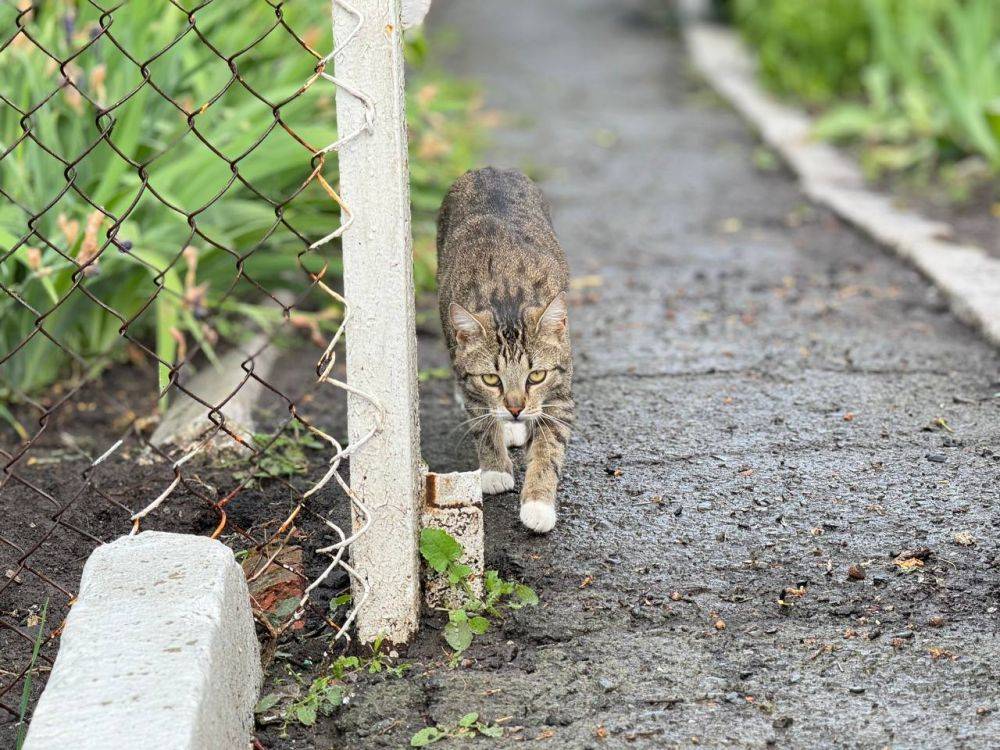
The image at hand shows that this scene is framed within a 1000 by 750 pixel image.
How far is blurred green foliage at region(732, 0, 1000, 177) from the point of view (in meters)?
6.24

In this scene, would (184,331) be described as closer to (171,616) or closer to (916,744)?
(171,616)

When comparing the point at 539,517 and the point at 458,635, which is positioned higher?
the point at 539,517

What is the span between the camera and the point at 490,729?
2.46 meters

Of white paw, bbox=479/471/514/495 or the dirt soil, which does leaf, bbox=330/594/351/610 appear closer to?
the dirt soil

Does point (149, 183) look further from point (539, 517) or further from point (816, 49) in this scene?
point (816, 49)

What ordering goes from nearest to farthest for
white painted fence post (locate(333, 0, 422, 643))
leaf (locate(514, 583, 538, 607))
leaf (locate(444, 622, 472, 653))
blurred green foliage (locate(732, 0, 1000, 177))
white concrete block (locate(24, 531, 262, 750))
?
white concrete block (locate(24, 531, 262, 750)) < white painted fence post (locate(333, 0, 422, 643)) < leaf (locate(444, 622, 472, 653)) < leaf (locate(514, 583, 538, 607)) < blurred green foliage (locate(732, 0, 1000, 177))

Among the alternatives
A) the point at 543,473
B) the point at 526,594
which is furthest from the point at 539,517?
the point at 526,594

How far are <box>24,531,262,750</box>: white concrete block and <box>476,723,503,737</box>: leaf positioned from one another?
18.6 inches

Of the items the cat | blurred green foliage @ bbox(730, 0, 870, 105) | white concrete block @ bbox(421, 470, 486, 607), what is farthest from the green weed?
blurred green foliage @ bbox(730, 0, 870, 105)

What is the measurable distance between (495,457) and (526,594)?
2.25 ft

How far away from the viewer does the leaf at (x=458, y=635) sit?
273cm

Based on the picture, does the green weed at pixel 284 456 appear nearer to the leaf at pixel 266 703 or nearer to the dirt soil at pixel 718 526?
the dirt soil at pixel 718 526

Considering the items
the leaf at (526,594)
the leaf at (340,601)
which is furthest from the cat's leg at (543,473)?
the leaf at (340,601)

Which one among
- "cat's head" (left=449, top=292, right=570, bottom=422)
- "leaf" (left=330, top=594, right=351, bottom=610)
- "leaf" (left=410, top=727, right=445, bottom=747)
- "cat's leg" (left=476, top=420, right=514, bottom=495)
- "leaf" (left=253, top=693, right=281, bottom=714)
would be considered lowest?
"leaf" (left=410, top=727, right=445, bottom=747)
